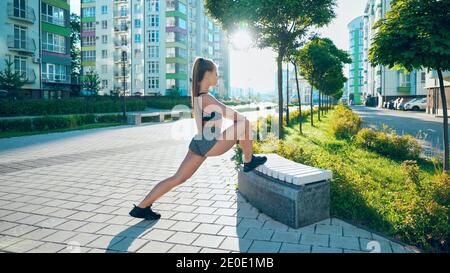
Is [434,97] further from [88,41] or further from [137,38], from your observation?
[88,41]

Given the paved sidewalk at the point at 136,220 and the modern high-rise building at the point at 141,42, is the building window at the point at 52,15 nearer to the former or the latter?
the modern high-rise building at the point at 141,42

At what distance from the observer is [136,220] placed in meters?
4.30

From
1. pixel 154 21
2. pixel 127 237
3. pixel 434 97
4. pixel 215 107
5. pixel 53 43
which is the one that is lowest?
pixel 127 237

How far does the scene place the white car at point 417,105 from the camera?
3988 cm

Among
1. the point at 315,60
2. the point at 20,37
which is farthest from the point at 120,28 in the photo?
the point at 315,60

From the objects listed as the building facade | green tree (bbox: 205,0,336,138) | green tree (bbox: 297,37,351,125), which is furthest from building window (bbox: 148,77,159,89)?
green tree (bbox: 205,0,336,138)

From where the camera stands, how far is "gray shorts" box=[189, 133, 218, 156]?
13.2 ft

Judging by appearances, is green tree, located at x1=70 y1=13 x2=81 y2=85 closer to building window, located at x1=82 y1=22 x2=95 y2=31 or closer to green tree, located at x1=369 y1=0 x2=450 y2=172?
building window, located at x1=82 y1=22 x2=95 y2=31

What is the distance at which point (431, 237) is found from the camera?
367 centimetres

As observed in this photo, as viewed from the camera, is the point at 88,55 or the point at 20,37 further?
the point at 88,55

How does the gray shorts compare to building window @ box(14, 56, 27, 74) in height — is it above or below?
below

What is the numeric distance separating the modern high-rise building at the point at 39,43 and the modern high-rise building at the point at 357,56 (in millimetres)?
87597

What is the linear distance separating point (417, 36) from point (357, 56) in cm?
11196

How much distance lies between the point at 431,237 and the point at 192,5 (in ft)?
242
